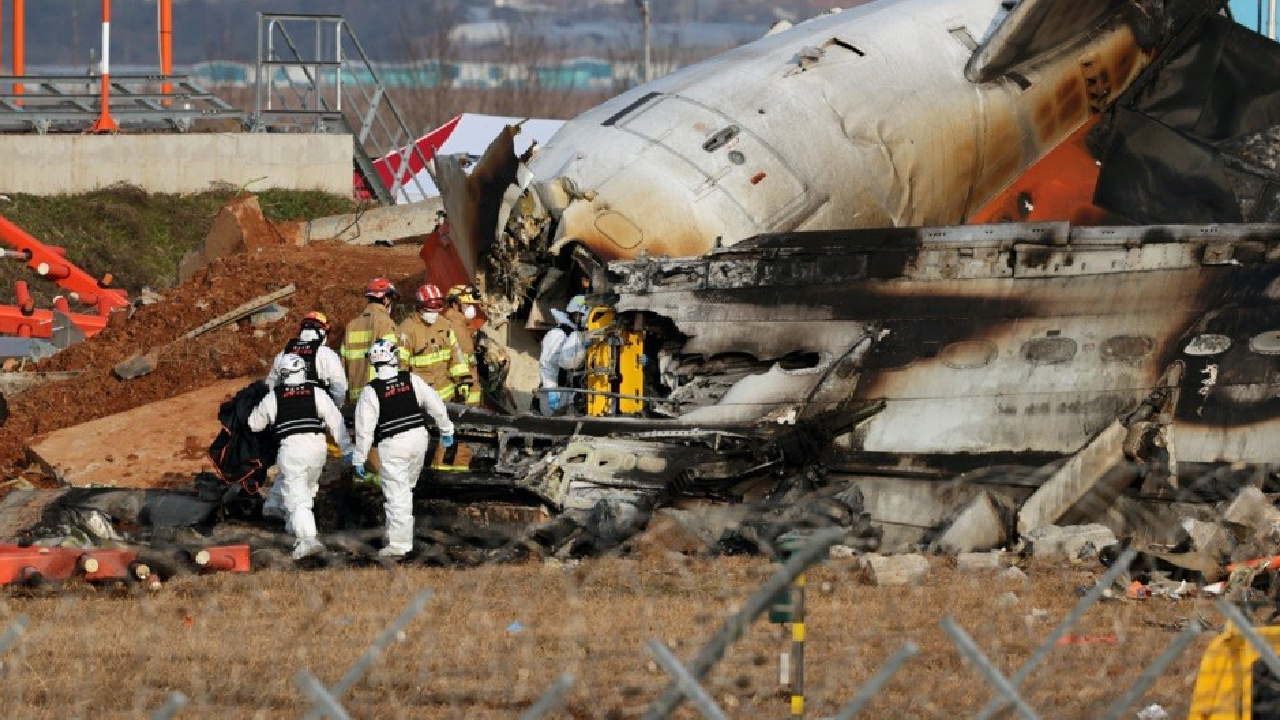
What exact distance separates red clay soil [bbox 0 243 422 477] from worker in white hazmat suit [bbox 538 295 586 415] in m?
5.67

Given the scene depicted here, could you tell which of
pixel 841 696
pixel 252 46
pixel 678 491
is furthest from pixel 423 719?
pixel 252 46

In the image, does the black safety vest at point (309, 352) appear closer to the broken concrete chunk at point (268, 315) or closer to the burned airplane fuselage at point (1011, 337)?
the burned airplane fuselage at point (1011, 337)

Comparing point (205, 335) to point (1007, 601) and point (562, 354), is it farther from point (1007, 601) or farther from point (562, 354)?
point (1007, 601)

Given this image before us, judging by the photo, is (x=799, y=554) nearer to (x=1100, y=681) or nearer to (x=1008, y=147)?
(x=1100, y=681)

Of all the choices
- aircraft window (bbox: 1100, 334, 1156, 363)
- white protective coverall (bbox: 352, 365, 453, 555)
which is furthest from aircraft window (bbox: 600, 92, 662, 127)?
aircraft window (bbox: 1100, 334, 1156, 363)

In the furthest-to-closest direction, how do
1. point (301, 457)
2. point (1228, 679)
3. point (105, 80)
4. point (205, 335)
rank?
1. point (105, 80)
2. point (205, 335)
3. point (301, 457)
4. point (1228, 679)

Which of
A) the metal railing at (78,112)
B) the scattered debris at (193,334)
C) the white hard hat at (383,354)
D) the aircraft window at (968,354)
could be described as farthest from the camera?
the metal railing at (78,112)

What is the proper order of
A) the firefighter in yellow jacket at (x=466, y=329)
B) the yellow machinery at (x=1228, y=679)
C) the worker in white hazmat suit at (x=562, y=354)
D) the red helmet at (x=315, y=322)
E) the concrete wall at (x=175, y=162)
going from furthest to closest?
the concrete wall at (x=175, y=162) → the worker in white hazmat suit at (x=562, y=354) → the firefighter in yellow jacket at (x=466, y=329) → the red helmet at (x=315, y=322) → the yellow machinery at (x=1228, y=679)

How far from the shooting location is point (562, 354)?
16766 mm

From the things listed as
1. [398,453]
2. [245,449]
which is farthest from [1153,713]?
[245,449]

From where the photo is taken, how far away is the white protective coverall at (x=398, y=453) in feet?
46.8

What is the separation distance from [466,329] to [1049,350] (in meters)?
4.69

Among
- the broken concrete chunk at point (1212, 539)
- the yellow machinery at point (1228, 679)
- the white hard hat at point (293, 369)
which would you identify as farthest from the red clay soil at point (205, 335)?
the yellow machinery at point (1228, 679)

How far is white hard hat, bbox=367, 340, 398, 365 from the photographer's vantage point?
569 inches
